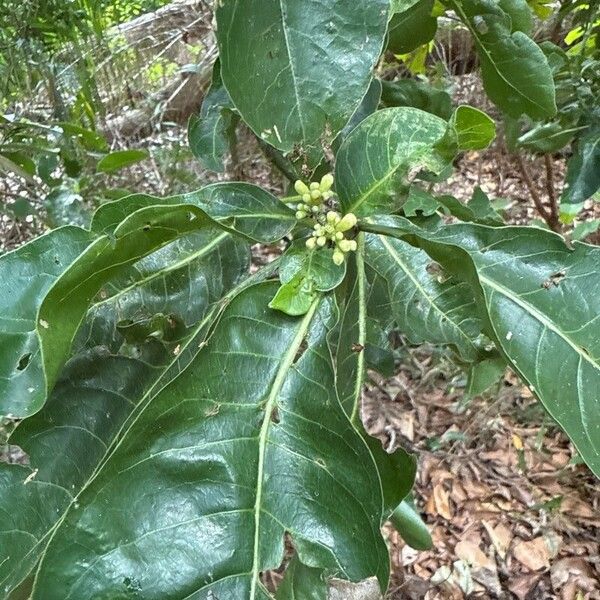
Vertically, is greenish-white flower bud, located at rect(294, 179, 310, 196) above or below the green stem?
above

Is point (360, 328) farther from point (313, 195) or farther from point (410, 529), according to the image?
point (410, 529)

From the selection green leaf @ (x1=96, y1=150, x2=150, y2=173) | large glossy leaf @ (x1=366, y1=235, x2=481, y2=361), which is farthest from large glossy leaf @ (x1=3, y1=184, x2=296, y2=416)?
green leaf @ (x1=96, y1=150, x2=150, y2=173)

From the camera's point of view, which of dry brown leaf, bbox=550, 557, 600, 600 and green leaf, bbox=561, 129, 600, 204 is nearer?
green leaf, bbox=561, 129, 600, 204

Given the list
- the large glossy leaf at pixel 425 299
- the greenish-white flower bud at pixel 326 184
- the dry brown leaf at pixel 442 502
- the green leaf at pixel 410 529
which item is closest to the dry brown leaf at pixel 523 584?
the dry brown leaf at pixel 442 502

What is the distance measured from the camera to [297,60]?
764 millimetres

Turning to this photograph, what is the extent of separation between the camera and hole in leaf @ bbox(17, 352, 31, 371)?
2.16ft

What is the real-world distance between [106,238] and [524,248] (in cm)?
45

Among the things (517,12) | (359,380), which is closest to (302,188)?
(359,380)

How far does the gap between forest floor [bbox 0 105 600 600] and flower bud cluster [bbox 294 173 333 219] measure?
2.61ft

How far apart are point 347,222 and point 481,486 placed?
55.9 inches

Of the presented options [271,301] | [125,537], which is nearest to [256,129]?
[271,301]

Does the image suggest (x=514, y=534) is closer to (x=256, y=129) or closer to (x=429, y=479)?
(x=429, y=479)

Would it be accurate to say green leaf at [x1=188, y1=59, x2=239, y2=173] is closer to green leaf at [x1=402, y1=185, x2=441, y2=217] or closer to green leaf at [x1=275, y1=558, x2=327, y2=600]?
green leaf at [x1=402, y1=185, x2=441, y2=217]

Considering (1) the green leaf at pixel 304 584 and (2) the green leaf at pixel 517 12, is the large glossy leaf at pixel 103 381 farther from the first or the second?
(2) the green leaf at pixel 517 12
